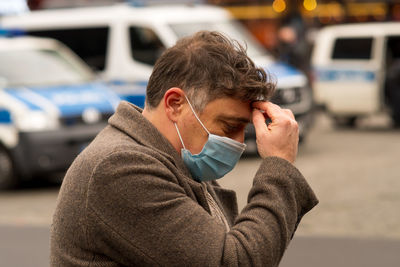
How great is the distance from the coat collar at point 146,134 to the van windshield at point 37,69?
7.75m

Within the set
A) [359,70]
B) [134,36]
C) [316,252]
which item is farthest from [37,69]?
[359,70]

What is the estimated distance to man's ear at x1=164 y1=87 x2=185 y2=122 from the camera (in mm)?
2188

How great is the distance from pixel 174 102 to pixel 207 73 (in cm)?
12

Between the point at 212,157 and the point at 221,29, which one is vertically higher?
the point at 212,157

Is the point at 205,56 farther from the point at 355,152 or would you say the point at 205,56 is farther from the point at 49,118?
the point at 355,152

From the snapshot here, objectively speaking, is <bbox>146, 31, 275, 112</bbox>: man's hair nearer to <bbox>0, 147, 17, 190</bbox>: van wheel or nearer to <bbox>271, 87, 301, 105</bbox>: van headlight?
<bbox>0, 147, 17, 190</bbox>: van wheel

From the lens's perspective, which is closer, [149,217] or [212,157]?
[149,217]

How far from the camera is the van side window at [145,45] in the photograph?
11648 mm

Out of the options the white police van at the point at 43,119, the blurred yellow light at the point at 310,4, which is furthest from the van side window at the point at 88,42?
the blurred yellow light at the point at 310,4

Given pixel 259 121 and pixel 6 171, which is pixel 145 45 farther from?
pixel 259 121

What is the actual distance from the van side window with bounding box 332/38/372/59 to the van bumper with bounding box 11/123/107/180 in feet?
25.4

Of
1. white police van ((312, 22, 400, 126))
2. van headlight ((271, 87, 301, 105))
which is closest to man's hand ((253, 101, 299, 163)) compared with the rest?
van headlight ((271, 87, 301, 105))

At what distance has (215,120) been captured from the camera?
2.24 m

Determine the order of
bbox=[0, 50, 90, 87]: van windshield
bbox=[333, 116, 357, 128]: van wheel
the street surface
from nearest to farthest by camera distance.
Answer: the street surface → bbox=[0, 50, 90, 87]: van windshield → bbox=[333, 116, 357, 128]: van wheel
